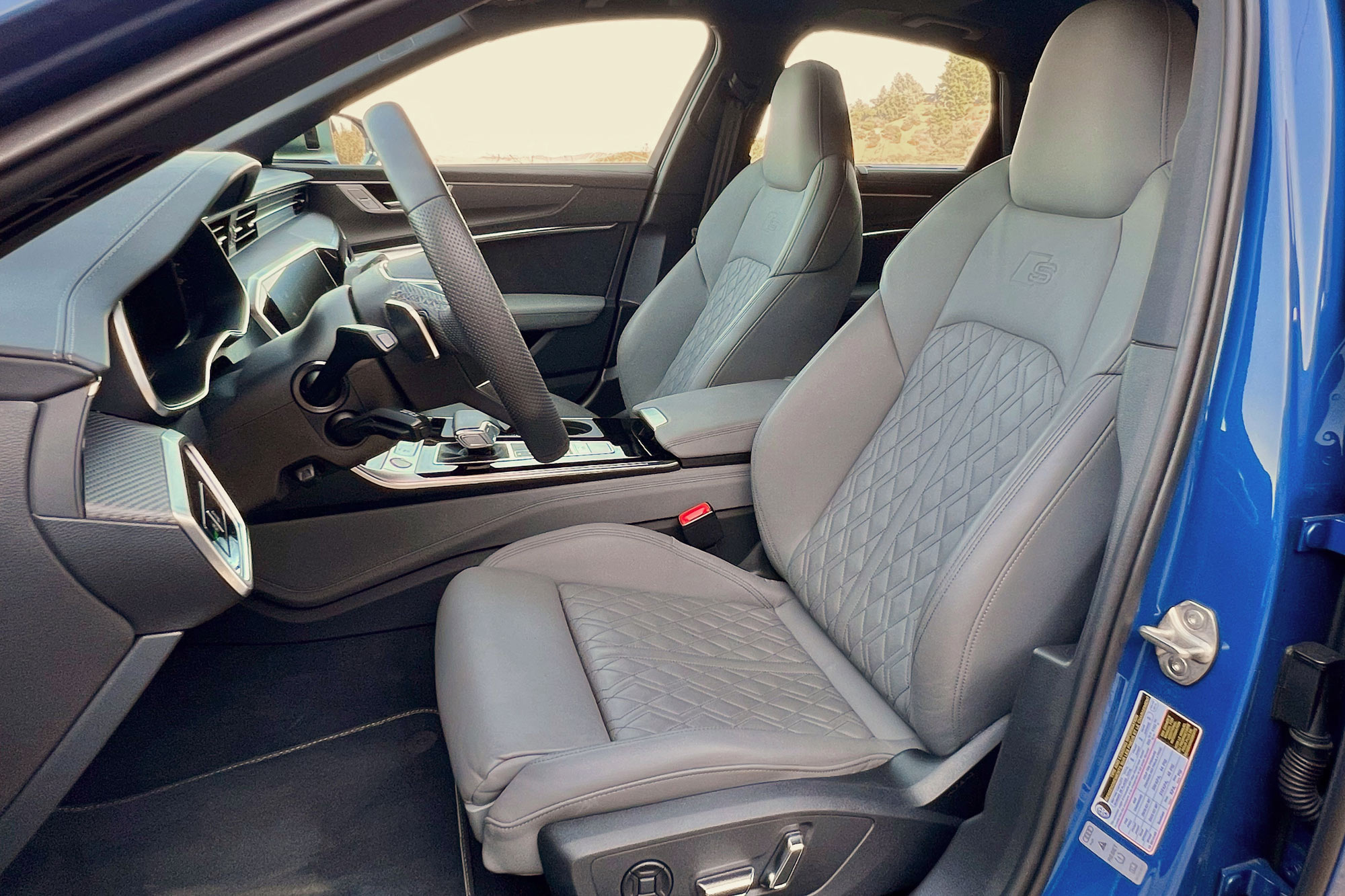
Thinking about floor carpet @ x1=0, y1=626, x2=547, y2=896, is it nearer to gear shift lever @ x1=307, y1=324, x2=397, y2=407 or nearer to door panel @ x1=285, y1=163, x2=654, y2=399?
gear shift lever @ x1=307, y1=324, x2=397, y2=407

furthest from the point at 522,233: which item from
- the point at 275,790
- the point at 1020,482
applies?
the point at 1020,482

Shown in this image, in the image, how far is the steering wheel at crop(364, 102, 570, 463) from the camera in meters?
1.07

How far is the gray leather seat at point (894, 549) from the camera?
39.7 inches

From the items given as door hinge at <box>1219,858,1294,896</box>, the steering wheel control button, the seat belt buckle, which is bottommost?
the seat belt buckle

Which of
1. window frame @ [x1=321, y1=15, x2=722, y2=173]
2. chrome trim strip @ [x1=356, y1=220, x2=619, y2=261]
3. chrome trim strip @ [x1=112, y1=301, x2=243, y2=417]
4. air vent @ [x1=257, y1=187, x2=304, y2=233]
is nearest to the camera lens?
chrome trim strip @ [x1=112, y1=301, x2=243, y2=417]

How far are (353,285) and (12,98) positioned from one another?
0.91m

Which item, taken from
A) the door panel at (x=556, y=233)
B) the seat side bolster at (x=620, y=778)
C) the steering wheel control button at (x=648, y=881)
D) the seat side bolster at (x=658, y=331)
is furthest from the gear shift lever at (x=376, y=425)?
the door panel at (x=556, y=233)

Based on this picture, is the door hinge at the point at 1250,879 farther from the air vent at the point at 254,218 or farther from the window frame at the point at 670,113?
the window frame at the point at 670,113

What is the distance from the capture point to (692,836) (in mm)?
966

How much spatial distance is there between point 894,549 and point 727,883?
1.76 feet

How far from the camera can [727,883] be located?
3.24ft

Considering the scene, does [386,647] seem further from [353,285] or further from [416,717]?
[353,285]

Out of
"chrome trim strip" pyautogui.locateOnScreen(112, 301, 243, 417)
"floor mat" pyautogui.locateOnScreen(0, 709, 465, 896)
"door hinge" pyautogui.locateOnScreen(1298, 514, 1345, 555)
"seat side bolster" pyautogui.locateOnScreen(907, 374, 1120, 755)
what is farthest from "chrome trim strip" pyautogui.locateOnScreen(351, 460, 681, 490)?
"door hinge" pyautogui.locateOnScreen(1298, 514, 1345, 555)

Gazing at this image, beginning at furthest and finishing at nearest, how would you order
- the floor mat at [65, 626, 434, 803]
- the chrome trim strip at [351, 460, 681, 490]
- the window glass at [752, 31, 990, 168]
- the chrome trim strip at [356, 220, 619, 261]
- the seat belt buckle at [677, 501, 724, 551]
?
1. the window glass at [752, 31, 990, 168]
2. the chrome trim strip at [356, 220, 619, 261]
3. the seat belt buckle at [677, 501, 724, 551]
4. the chrome trim strip at [351, 460, 681, 490]
5. the floor mat at [65, 626, 434, 803]
